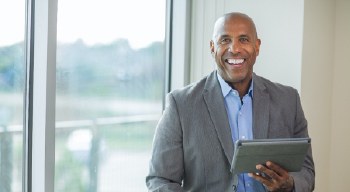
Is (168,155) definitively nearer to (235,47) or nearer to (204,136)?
(204,136)

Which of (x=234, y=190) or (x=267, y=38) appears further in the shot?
(x=267, y=38)

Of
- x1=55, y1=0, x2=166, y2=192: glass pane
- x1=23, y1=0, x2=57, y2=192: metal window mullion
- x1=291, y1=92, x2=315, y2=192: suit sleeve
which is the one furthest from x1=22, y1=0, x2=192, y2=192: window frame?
x1=291, y1=92, x2=315, y2=192: suit sleeve

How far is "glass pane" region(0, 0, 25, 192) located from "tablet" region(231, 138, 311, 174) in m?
0.85

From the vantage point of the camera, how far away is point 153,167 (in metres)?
1.53

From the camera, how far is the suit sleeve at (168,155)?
1.50 meters

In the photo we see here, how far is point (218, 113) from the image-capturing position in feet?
5.06

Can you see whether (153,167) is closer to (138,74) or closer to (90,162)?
(90,162)

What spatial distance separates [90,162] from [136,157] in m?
0.32

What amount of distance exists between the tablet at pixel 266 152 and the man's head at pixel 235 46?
36 centimetres

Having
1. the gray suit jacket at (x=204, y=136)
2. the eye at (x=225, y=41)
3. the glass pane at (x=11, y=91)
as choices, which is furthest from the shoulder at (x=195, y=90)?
the glass pane at (x=11, y=91)

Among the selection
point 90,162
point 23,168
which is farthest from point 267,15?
point 23,168

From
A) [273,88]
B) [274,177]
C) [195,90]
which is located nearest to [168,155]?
[195,90]

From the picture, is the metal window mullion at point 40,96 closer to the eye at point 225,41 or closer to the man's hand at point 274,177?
the eye at point 225,41

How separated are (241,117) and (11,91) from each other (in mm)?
865
